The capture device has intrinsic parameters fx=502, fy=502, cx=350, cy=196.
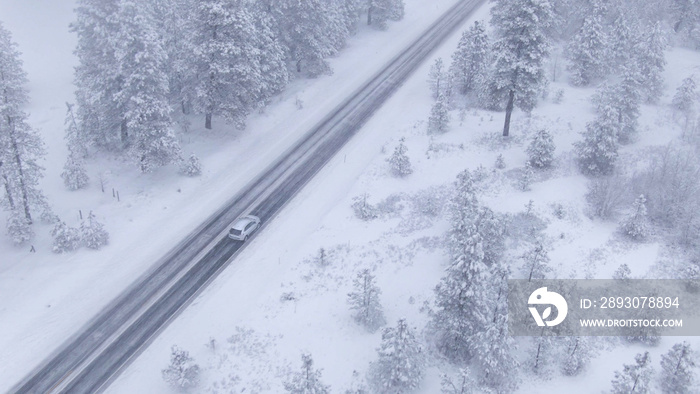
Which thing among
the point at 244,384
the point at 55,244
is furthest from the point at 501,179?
the point at 55,244

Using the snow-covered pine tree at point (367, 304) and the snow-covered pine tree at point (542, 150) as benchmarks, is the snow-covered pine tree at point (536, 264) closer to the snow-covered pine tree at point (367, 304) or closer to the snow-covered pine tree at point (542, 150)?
the snow-covered pine tree at point (367, 304)

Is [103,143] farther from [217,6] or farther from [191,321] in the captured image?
[191,321]

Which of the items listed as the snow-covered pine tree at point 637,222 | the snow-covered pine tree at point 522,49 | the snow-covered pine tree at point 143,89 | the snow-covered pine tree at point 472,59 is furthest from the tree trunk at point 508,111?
the snow-covered pine tree at point 143,89

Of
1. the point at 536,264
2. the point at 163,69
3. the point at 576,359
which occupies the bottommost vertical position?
the point at 576,359

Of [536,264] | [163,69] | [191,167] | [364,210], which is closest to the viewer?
[536,264]

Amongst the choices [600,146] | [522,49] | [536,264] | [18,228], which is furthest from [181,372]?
[522,49]

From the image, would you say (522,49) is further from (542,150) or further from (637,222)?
(637,222)
